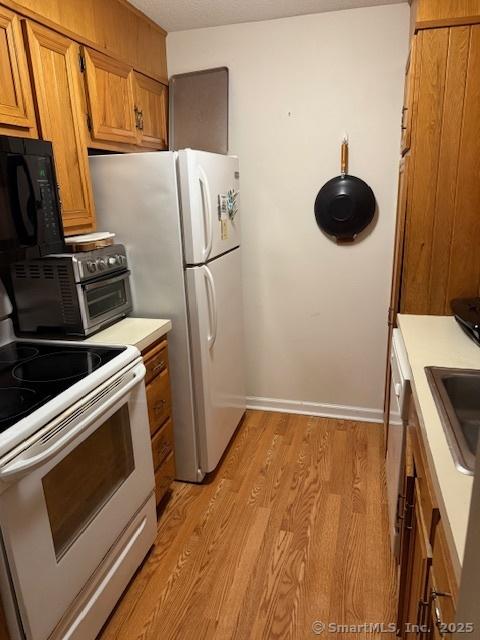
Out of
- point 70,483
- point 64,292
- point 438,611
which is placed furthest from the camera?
point 64,292

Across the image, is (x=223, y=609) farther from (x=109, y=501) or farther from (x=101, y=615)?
(x=109, y=501)

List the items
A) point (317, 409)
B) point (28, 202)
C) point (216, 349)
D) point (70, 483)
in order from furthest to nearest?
point (317, 409)
point (216, 349)
point (28, 202)
point (70, 483)

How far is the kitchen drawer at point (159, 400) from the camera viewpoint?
196 centimetres

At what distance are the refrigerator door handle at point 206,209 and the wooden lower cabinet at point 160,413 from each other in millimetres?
493

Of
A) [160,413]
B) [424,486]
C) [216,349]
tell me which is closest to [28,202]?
[160,413]

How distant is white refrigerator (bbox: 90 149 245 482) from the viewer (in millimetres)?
1991

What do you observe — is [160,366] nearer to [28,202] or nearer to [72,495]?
[72,495]

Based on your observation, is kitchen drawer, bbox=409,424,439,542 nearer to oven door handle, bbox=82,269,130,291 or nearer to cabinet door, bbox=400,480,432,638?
cabinet door, bbox=400,480,432,638

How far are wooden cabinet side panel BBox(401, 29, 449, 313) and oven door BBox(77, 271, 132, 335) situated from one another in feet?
4.28

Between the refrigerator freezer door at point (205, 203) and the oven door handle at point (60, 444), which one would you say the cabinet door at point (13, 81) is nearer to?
the refrigerator freezer door at point (205, 203)

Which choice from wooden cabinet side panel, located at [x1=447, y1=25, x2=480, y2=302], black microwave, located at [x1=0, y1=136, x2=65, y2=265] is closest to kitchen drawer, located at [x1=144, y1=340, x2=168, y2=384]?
black microwave, located at [x1=0, y1=136, x2=65, y2=265]

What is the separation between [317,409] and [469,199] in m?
1.68

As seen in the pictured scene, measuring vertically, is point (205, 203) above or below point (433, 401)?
above

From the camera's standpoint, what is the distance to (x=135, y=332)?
6.32 feet
